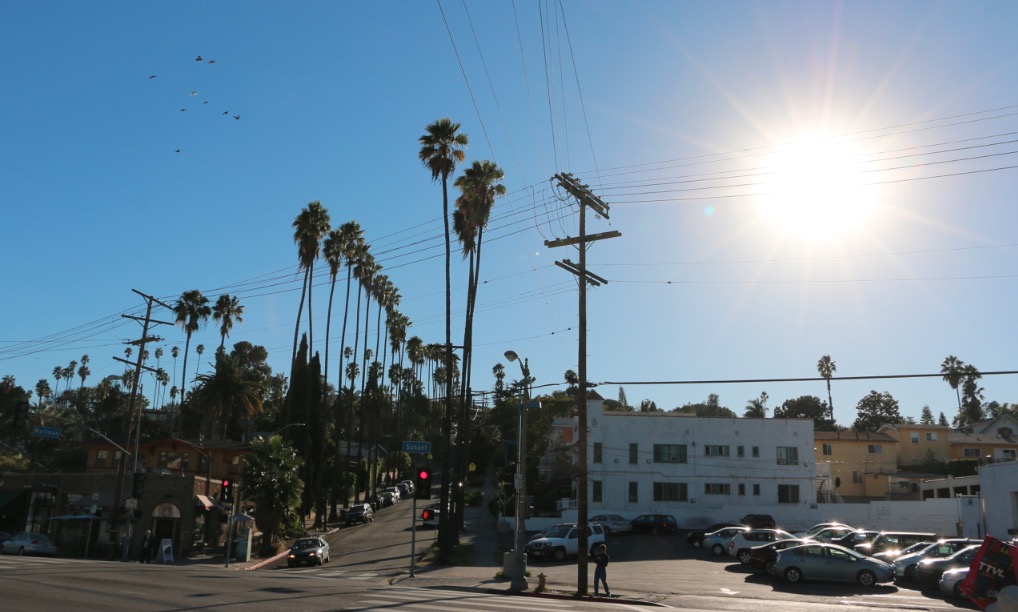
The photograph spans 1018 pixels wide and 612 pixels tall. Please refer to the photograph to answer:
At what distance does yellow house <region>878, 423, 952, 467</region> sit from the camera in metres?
72.5

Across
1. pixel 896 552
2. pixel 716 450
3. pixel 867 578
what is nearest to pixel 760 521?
pixel 716 450

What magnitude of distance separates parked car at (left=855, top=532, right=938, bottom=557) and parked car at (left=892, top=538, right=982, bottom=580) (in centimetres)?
452

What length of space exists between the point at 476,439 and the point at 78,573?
252 feet

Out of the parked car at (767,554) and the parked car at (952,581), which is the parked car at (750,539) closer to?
the parked car at (767,554)

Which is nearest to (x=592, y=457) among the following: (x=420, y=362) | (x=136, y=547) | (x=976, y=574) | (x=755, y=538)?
(x=755, y=538)

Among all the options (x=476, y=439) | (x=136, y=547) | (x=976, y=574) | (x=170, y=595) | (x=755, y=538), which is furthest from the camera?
(x=476, y=439)

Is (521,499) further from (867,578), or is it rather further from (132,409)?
(132,409)

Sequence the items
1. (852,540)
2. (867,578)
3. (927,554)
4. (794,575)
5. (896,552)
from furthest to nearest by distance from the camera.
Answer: (852,540)
(896,552)
(794,575)
(927,554)
(867,578)

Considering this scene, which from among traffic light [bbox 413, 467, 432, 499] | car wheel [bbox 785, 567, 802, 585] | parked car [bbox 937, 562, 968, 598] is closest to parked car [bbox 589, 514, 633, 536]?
car wheel [bbox 785, 567, 802, 585]

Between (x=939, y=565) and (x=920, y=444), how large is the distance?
5343 cm

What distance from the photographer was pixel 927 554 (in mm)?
27047

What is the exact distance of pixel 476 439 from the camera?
102 m

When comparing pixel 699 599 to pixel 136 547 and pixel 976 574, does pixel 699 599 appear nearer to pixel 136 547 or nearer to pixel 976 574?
pixel 976 574

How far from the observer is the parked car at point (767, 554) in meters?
29.5
